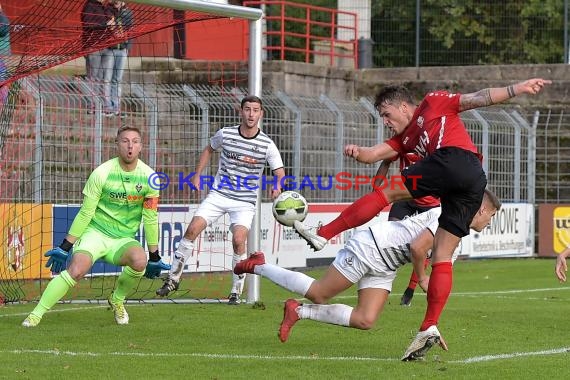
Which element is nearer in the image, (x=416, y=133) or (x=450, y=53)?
(x=416, y=133)

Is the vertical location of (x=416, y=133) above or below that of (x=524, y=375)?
above

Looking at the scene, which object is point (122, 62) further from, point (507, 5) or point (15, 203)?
point (507, 5)

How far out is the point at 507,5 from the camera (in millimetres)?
32344

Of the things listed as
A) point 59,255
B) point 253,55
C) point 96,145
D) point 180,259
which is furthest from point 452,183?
point 96,145

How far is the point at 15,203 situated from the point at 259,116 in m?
3.64

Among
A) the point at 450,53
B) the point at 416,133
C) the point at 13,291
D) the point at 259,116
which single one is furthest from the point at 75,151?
the point at 450,53

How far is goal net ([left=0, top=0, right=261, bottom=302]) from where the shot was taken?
45.2ft

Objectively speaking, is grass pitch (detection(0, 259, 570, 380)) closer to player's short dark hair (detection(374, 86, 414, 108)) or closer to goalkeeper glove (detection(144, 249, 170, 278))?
goalkeeper glove (detection(144, 249, 170, 278))

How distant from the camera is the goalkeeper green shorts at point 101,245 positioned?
35.2ft

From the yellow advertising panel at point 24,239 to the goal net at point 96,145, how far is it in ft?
0.04

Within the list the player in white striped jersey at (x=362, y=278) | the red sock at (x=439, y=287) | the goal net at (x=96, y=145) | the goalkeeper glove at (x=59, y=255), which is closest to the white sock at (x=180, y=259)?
the goal net at (x=96, y=145)

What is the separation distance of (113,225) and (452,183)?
3.61m

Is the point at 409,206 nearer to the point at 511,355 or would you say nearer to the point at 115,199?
the point at 115,199

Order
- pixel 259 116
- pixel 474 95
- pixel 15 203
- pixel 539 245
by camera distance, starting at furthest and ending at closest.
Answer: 1. pixel 539 245
2. pixel 15 203
3. pixel 259 116
4. pixel 474 95
